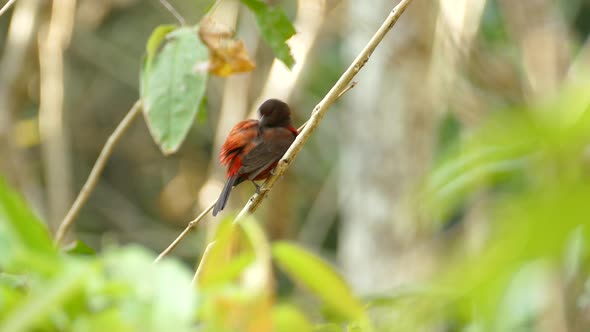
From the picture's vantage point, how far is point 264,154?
3.41 m

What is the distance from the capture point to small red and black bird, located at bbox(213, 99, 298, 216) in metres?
3.40

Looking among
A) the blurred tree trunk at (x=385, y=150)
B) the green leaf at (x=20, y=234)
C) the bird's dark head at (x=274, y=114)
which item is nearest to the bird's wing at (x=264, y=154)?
the bird's dark head at (x=274, y=114)

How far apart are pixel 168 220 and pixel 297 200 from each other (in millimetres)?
1397

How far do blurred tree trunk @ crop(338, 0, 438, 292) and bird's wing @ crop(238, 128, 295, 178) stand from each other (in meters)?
1.91

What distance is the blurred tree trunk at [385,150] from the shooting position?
5.29 meters

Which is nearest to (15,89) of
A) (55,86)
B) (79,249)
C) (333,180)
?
(55,86)

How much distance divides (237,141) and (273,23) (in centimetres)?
134

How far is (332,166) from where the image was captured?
884 centimetres

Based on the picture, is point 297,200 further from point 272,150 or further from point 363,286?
point 272,150

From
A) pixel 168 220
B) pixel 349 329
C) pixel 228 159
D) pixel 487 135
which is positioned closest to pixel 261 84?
pixel 228 159

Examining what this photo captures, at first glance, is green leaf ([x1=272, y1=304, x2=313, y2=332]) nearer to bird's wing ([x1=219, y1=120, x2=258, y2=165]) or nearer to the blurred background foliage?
the blurred background foliage

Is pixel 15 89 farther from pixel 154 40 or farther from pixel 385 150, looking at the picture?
pixel 154 40

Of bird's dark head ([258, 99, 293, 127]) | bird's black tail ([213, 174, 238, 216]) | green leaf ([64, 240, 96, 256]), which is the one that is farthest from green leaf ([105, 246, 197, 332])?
bird's dark head ([258, 99, 293, 127])

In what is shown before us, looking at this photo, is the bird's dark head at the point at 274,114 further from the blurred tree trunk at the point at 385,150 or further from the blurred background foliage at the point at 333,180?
the blurred tree trunk at the point at 385,150
